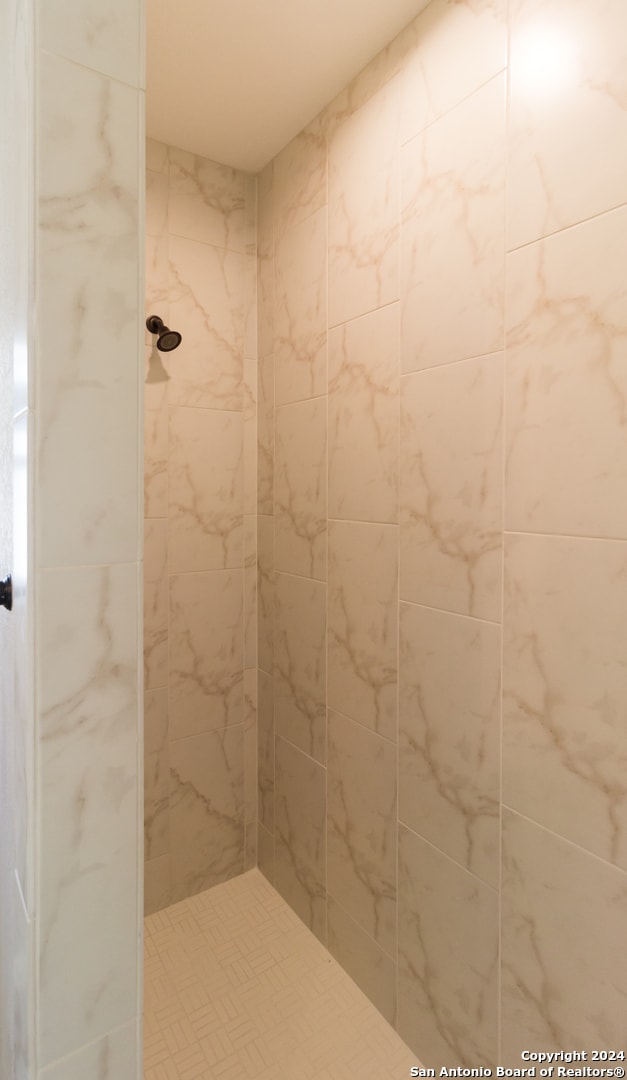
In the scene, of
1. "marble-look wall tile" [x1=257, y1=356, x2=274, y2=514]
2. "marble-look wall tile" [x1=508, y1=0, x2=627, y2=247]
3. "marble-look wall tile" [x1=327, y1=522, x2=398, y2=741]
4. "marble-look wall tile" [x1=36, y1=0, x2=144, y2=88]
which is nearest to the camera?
"marble-look wall tile" [x1=36, y1=0, x2=144, y2=88]

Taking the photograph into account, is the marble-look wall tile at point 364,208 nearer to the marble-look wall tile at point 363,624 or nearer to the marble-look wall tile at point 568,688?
the marble-look wall tile at point 363,624

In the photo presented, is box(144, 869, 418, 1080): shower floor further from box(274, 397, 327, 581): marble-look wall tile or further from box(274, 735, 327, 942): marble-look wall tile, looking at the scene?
box(274, 397, 327, 581): marble-look wall tile

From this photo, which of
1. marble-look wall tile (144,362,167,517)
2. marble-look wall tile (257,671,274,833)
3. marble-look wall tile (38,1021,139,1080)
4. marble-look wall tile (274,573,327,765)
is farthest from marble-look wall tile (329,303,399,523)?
marble-look wall tile (38,1021,139,1080)

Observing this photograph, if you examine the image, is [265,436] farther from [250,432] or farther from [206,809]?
[206,809]

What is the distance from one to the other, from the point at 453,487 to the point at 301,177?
1.15 metres

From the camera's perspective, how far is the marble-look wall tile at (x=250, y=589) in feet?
6.42

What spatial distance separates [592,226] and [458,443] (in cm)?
43

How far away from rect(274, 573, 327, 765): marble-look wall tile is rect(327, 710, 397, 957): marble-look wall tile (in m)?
0.09

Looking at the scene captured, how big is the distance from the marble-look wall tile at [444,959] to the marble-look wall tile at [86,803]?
2.62 feet

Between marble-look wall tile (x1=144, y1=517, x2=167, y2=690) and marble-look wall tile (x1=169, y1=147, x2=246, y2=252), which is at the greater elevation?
marble-look wall tile (x1=169, y1=147, x2=246, y2=252)

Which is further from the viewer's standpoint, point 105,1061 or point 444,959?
point 444,959

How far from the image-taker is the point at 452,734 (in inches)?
47.1

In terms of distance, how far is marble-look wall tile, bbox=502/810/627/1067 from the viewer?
2.97 feet

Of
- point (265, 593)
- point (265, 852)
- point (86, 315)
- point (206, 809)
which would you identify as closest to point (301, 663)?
point (265, 593)
